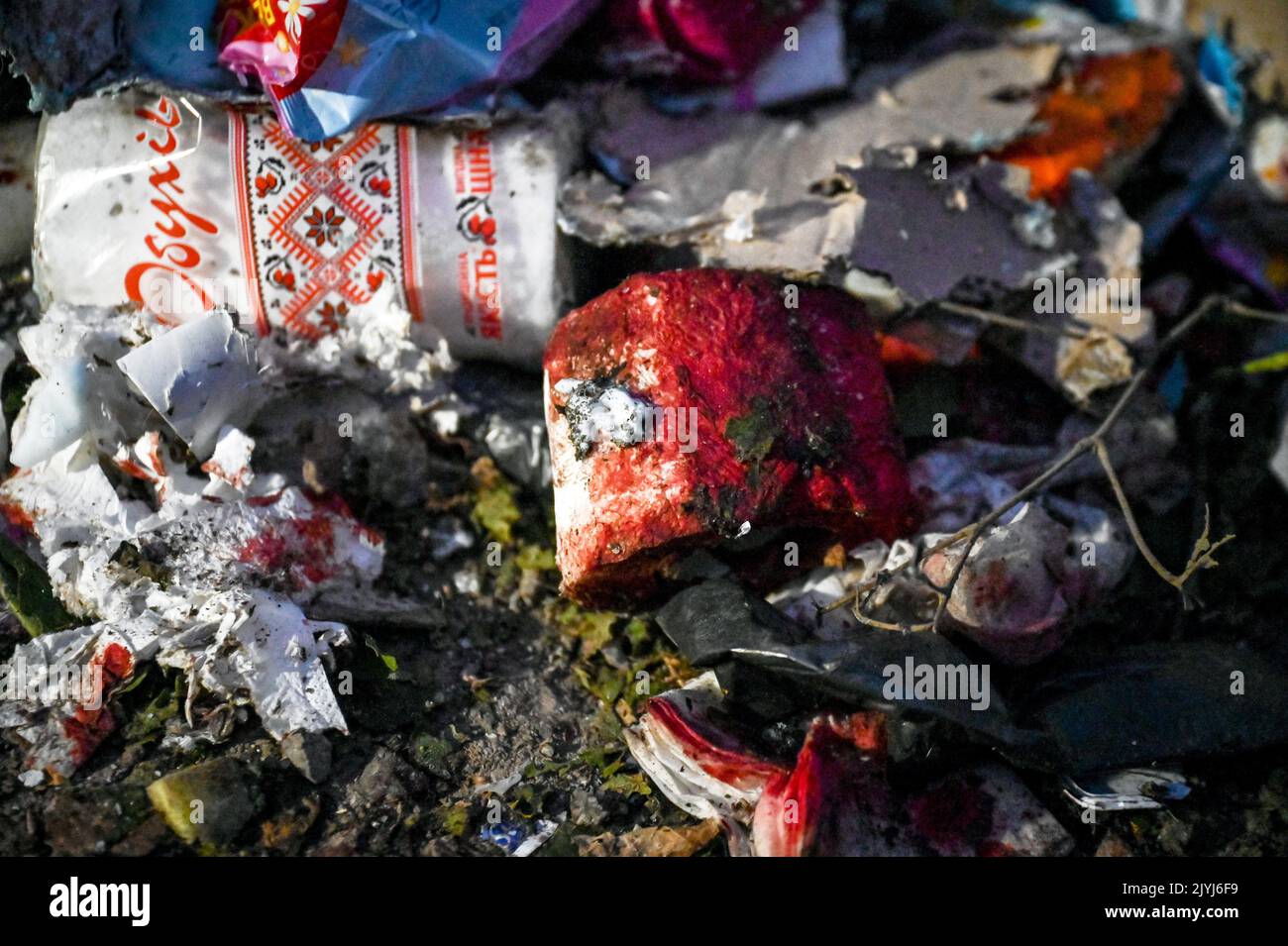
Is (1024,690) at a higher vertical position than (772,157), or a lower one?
lower

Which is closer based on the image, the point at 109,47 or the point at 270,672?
the point at 270,672

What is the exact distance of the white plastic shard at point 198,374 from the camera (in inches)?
84.7

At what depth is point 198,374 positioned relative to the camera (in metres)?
2.18

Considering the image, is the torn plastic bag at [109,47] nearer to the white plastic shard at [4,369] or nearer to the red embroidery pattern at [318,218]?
the red embroidery pattern at [318,218]

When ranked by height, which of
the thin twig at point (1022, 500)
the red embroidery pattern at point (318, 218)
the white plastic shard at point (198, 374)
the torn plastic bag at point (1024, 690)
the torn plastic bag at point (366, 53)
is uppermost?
the torn plastic bag at point (366, 53)

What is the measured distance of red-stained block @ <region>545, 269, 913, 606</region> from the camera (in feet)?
6.75

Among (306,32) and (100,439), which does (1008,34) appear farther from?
(100,439)

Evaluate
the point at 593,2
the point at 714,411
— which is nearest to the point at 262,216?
the point at 593,2

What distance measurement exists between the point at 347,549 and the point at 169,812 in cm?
61

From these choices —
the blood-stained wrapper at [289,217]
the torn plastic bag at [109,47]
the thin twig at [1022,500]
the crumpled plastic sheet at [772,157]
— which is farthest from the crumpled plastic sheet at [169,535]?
the thin twig at [1022,500]

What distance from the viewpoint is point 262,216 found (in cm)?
236

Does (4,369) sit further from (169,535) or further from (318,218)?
(318,218)

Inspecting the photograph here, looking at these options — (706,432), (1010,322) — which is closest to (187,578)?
(706,432)

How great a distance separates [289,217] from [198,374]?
42 centimetres
